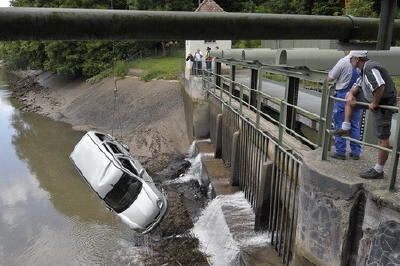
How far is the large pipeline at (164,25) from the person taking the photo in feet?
6.38

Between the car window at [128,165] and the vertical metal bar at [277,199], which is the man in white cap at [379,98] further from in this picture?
the car window at [128,165]

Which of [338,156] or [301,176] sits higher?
[338,156]

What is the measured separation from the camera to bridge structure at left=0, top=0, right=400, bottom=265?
82.0 inches

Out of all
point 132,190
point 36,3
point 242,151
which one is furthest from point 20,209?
point 36,3

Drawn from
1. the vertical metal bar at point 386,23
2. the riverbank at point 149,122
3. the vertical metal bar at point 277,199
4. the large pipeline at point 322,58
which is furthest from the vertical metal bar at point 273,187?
the vertical metal bar at point 386,23

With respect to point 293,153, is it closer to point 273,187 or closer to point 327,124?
point 273,187

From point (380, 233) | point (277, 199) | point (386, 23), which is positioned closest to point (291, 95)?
point (277, 199)

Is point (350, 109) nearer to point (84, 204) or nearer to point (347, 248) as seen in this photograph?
point (347, 248)

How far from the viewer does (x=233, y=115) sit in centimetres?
1252

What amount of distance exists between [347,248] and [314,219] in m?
0.54

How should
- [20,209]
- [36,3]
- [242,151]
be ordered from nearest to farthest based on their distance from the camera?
[242,151]
[20,209]
[36,3]

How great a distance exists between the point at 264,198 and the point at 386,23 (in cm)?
631

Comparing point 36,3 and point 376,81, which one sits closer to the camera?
point 376,81

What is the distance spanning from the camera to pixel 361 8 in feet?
73.1
